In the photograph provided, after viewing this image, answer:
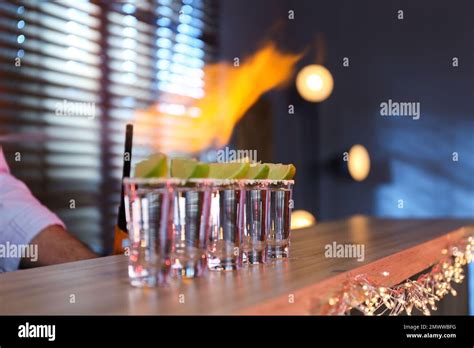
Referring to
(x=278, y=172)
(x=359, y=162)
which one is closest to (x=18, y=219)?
(x=278, y=172)

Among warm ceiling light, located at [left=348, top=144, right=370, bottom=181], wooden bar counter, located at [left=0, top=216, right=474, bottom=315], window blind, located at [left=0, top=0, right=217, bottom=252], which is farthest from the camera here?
warm ceiling light, located at [left=348, top=144, right=370, bottom=181]

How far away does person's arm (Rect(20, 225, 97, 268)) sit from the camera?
1.92 meters

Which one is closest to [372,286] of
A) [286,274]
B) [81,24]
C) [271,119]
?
[286,274]

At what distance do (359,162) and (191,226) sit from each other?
3697 mm

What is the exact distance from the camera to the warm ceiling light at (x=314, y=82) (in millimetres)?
4586

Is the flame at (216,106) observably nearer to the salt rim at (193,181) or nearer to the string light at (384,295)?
the string light at (384,295)

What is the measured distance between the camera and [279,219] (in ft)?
4.31

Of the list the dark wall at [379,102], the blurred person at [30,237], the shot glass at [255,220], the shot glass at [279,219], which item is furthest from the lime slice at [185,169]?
the dark wall at [379,102]

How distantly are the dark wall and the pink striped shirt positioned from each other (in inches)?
95.7

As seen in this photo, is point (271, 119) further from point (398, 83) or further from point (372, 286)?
point (372, 286)

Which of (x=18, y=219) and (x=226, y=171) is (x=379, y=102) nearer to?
(x=18, y=219)

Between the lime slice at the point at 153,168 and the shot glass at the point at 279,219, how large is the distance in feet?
1.01

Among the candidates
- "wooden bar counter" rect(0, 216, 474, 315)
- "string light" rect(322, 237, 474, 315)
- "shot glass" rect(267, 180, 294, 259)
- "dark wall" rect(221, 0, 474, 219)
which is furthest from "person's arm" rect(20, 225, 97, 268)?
"dark wall" rect(221, 0, 474, 219)

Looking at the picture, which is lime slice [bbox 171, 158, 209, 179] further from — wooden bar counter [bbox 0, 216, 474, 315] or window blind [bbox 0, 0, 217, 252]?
window blind [bbox 0, 0, 217, 252]
